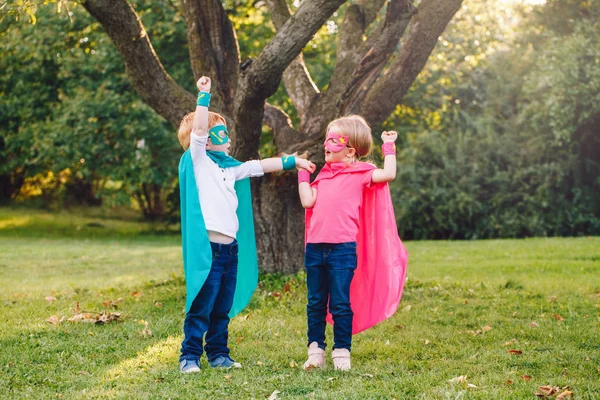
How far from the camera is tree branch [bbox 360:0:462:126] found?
26.5 feet

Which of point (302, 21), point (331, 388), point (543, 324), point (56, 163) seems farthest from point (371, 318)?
point (56, 163)

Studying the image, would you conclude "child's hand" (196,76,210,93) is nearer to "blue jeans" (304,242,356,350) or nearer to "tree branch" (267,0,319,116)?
"blue jeans" (304,242,356,350)

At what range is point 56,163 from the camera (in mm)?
21484

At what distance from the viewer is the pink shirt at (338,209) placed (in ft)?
16.7

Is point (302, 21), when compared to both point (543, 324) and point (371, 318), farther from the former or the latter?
point (543, 324)

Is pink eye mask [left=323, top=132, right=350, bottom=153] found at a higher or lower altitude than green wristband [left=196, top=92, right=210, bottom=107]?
lower

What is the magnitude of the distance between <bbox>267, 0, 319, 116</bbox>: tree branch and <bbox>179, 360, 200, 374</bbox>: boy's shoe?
4.61m

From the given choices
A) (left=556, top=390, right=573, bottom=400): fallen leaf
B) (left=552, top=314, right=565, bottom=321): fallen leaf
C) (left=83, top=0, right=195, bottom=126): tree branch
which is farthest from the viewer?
(left=83, top=0, right=195, bottom=126): tree branch

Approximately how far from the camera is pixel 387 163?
5.06 m

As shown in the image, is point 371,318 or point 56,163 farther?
point 56,163

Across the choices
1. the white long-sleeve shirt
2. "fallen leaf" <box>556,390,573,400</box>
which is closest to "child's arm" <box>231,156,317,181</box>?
the white long-sleeve shirt

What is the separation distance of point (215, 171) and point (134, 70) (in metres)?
3.66

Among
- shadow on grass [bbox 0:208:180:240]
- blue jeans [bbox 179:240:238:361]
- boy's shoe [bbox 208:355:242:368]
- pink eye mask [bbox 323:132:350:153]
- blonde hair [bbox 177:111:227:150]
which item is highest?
blonde hair [bbox 177:111:227:150]

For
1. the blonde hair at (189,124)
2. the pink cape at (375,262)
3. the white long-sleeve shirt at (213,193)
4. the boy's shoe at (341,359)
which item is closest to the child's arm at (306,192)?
the pink cape at (375,262)
